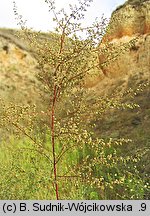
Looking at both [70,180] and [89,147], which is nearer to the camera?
[70,180]

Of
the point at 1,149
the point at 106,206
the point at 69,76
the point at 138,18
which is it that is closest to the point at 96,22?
the point at 69,76

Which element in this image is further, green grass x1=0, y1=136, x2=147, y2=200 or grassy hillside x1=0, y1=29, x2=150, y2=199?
→ grassy hillside x1=0, y1=29, x2=150, y2=199

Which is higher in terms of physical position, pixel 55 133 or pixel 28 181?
pixel 55 133

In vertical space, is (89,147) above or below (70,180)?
above

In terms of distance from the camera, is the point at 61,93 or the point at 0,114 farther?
the point at 0,114

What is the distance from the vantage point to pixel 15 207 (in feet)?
14.9

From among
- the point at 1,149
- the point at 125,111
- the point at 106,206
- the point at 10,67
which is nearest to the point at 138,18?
the point at 125,111

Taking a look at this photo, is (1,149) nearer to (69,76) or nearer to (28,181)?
(28,181)

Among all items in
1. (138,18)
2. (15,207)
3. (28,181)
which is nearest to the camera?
(15,207)

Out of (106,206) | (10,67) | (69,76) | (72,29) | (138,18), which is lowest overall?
(106,206)

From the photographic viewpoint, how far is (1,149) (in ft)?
32.3

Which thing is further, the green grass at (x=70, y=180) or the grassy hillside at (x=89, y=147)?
the grassy hillside at (x=89, y=147)

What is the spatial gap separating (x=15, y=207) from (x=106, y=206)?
98cm

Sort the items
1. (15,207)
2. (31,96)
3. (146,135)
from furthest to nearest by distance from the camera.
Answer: (31,96)
(146,135)
(15,207)
